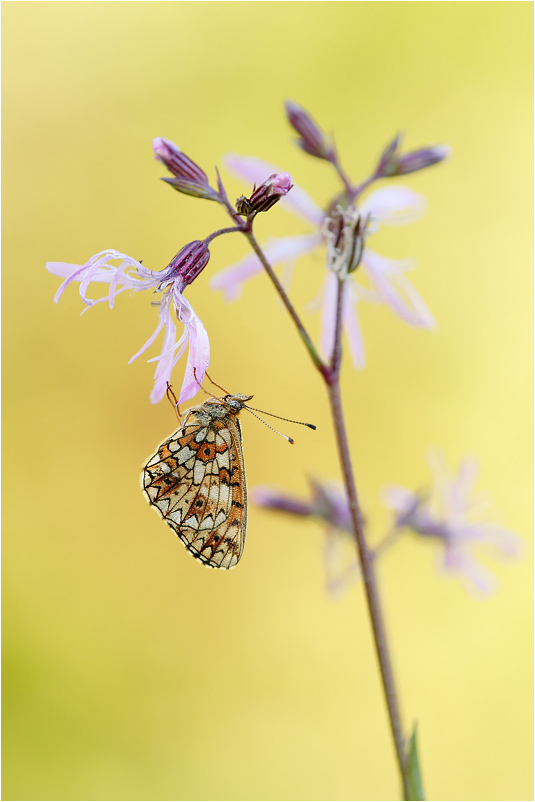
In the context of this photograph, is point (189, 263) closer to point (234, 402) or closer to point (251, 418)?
point (234, 402)

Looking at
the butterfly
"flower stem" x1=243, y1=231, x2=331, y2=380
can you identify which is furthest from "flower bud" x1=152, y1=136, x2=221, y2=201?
the butterfly

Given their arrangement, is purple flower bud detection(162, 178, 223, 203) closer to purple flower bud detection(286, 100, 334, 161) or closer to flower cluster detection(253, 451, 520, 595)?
purple flower bud detection(286, 100, 334, 161)

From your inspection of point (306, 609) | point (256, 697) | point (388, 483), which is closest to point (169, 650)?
point (256, 697)

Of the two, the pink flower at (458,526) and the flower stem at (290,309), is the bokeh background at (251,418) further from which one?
the flower stem at (290,309)

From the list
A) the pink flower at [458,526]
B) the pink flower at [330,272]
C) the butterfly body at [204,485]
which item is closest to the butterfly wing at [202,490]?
the butterfly body at [204,485]

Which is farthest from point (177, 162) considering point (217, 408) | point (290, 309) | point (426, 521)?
point (426, 521)
